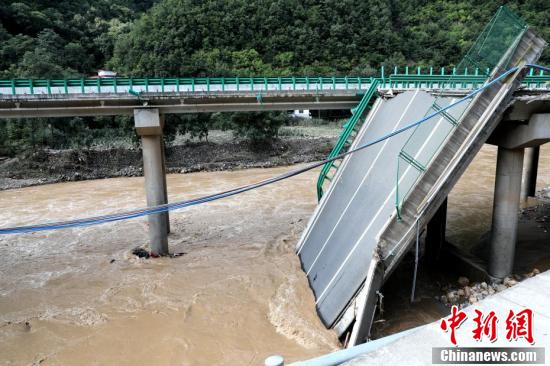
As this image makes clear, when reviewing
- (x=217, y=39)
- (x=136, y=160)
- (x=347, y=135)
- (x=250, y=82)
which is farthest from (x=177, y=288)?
(x=217, y=39)

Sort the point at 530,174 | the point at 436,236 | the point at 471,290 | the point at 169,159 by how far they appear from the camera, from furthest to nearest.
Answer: the point at 169,159, the point at 530,174, the point at 436,236, the point at 471,290

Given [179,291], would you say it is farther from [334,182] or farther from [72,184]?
[72,184]

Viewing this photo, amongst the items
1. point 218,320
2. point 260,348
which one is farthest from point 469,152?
point 218,320

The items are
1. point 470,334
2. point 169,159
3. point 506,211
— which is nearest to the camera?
point 470,334

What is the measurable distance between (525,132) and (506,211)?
6.70ft

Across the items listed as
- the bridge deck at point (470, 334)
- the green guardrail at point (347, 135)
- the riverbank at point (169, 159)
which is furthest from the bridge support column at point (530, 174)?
the riverbank at point (169, 159)

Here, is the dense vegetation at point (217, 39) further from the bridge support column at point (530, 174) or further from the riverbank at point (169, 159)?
the bridge support column at point (530, 174)

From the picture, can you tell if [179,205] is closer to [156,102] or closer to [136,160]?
[156,102]

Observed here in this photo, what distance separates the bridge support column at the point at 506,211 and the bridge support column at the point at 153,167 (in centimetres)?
1069

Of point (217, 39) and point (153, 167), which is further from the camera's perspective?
point (217, 39)

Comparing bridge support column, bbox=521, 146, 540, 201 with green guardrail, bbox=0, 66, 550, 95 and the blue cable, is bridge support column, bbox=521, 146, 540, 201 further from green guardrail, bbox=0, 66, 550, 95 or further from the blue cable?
the blue cable

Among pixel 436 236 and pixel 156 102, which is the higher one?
pixel 156 102

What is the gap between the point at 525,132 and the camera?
389 inches

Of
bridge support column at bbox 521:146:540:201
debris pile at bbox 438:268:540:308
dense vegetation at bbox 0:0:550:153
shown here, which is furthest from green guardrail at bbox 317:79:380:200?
dense vegetation at bbox 0:0:550:153
